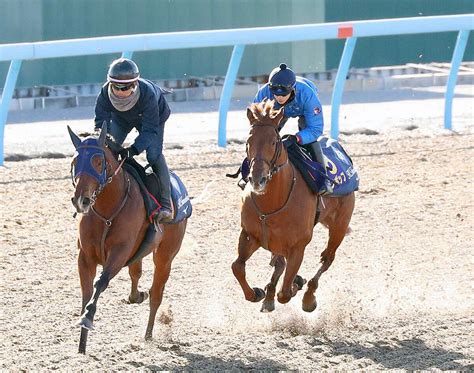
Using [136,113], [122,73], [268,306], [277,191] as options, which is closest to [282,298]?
[268,306]

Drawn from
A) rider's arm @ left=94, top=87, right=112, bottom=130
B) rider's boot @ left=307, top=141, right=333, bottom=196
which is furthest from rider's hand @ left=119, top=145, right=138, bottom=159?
rider's boot @ left=307, top=141, right=333, bottom=196

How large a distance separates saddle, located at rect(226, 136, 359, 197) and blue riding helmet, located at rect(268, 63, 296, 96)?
0.45 m

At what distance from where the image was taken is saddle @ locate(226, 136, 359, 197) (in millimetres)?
8125

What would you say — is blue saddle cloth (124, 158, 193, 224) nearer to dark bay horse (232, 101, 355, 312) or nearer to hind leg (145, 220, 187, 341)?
hind leg (145, 220, 187, 341)

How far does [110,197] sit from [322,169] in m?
1.90

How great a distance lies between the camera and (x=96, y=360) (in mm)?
6711

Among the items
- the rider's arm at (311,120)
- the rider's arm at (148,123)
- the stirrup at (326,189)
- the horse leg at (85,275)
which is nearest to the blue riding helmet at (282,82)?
the rider's arm at (311,120)

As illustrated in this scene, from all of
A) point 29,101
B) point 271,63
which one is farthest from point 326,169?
point 271,63

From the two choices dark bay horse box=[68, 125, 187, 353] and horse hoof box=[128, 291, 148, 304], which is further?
horse hoof box=[128, 291, 148, 304]

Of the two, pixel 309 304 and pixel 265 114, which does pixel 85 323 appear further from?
pixel 309 304

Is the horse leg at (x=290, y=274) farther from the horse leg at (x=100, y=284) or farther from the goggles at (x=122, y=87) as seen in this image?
Answer: the goggles at (x=122, y=87)

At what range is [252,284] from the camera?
9.23 m

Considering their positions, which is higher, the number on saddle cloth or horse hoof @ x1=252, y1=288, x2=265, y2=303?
the number on saddle cloth

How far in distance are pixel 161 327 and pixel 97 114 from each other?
1549 millimetres
